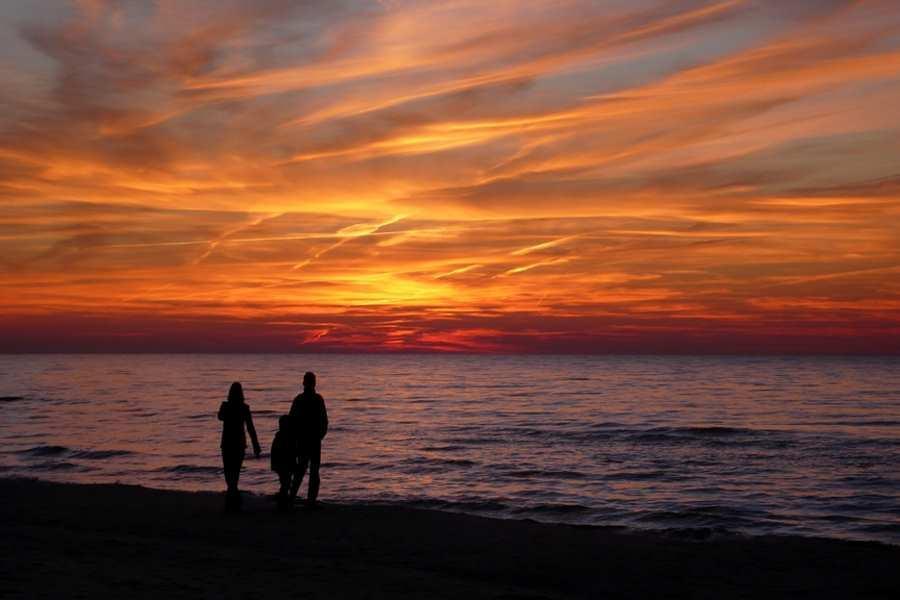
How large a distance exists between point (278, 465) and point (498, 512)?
530cm

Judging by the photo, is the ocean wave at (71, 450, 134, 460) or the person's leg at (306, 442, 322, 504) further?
the ocean wave at (71, 450, 134, 460)

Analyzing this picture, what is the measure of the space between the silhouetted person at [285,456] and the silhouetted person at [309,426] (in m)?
0.10

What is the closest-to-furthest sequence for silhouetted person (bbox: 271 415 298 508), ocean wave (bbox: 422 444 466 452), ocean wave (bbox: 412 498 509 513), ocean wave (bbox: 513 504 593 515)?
silhouetted person (bbox: 271 415 298 508) → ocean wave (bbox: 513 504 593 515) → ocean wave (bbox: 412 498 509 513) → ocean wave (bbox: 422 444 466 452)

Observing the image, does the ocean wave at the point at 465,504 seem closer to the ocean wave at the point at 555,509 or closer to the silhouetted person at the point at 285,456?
the ocean wave at the point at 555,509

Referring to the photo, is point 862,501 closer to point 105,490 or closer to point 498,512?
point 498,512

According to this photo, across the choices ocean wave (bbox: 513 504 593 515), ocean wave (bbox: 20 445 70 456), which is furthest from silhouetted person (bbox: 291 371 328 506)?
ocean wave (bbox: 20 445 70 456)

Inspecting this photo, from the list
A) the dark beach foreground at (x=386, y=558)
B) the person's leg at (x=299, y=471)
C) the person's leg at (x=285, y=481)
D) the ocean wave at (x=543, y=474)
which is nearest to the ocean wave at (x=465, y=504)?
the dark beach foreground at (x=386, y=558)

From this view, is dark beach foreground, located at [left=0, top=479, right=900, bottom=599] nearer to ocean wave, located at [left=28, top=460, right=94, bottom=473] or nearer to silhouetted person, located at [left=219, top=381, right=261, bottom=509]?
silhouetted person, located at [left=219, top=381, right=261, bottom=509]

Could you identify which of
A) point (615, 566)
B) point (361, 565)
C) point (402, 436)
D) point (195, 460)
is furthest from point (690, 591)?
point (402, 436)

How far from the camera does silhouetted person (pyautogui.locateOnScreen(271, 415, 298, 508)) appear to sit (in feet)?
50.3

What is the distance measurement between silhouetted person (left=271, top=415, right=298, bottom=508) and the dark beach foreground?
15.9 inches

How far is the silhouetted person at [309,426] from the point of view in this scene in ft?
49.7

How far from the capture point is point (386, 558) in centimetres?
1165

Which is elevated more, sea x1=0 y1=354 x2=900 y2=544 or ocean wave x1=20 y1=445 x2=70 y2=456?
ocean wave x1=20 y1=445 x2=70 y2=456
